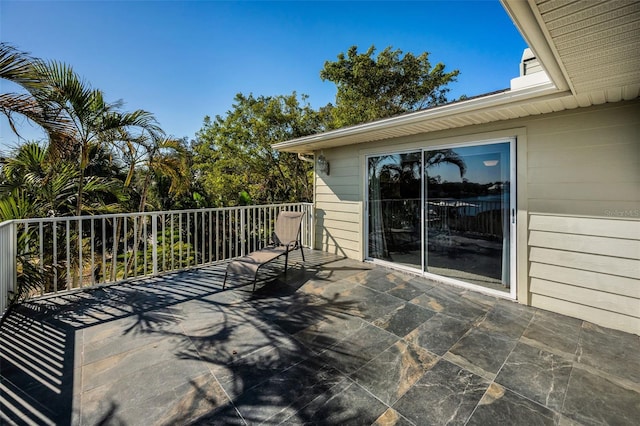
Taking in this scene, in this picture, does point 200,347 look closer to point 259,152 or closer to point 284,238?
point 284,238

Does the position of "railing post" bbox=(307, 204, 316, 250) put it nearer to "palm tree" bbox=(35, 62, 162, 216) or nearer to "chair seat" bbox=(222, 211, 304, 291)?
"chair seat" bbox=(222, 211, 304, 291)

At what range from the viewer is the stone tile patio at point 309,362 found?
176 centimetres

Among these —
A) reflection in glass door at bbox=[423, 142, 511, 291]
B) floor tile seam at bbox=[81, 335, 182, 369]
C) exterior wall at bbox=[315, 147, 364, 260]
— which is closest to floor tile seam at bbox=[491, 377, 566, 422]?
reflection in glass door at bbox=[423, 142, 511, 291]

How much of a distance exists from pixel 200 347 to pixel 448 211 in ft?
12.3

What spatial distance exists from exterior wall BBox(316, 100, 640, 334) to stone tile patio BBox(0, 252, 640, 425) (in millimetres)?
287

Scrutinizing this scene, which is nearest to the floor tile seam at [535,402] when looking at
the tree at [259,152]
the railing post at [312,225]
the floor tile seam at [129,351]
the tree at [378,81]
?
the floor tile seam at [129,351]

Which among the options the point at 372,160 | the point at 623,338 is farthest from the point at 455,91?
the point at 623,338

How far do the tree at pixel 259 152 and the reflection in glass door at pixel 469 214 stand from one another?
7941mm

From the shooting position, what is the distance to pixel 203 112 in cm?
1199

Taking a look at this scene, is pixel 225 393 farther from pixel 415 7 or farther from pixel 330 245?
pixel 415 7

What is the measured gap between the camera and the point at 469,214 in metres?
3.97

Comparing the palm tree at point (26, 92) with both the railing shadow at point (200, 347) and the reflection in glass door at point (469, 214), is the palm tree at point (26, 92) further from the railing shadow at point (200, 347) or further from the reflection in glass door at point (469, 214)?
the reflection in glass door at point (469, 214)

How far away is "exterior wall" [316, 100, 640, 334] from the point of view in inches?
108

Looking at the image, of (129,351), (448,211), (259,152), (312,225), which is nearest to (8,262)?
(129,351)
